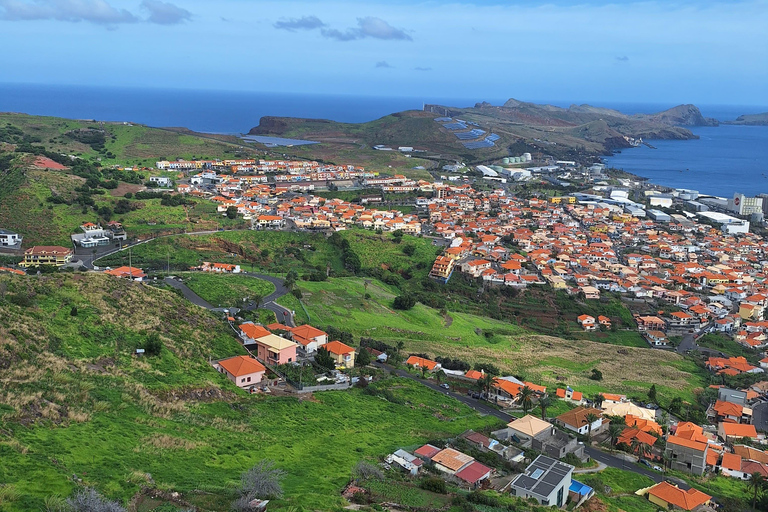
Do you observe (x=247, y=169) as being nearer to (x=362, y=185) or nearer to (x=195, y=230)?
(x=362, y=185)

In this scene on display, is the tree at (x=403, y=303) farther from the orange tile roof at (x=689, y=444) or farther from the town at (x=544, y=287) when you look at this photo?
the orange tile roof at (x=689, y=444)

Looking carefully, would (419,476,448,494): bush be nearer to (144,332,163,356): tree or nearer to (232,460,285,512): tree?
(232,460,285,512): tree

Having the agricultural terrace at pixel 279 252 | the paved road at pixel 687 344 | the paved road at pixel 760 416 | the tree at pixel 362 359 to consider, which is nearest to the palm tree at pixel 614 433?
the paved road at pixel 760 416

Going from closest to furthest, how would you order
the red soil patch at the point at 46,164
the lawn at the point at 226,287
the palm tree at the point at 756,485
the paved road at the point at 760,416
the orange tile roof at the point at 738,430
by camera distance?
the palm tree at the point at 756,485 < the orange tile roof at the point at 738,430 < the paved road at the point at 760,416 < the lawn at the point at 226,287 < the red soil patch at the point at 46,164

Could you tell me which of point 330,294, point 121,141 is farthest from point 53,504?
point 121,141

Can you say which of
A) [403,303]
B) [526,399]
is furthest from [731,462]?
[403,303]

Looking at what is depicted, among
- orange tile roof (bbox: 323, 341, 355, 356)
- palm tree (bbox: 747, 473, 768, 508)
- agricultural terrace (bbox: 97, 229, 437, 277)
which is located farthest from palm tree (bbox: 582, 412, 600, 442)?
agricultural terrace (bbox: 97, 229, 437, 277)
